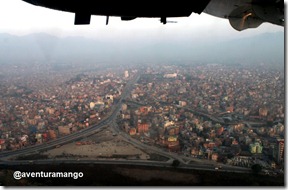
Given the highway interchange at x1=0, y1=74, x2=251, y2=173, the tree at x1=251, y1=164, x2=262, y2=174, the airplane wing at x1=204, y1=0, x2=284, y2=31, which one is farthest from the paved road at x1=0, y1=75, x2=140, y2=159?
the airplane wing at x1=204, y1=0, x2=284, y2=31

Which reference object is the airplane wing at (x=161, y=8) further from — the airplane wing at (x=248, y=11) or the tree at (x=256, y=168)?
the tree at (x=256, y=168)

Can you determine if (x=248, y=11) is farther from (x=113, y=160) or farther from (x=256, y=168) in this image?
(x=113, y=160)

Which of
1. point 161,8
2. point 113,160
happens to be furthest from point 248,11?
point 113,160

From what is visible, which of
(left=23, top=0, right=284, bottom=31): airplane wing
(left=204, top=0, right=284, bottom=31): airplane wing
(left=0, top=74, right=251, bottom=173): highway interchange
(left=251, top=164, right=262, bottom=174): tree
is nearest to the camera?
(left=23, top=0, right=284, bottom=31): airplane wing

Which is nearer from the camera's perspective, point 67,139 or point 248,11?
point 248,11

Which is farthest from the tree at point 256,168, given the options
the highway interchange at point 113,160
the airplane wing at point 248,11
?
the airplane wing at point 248,11

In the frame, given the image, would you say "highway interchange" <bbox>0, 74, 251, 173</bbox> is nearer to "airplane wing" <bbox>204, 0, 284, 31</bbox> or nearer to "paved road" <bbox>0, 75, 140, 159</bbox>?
"paved road" <bbox>0, 75, 140, 159</bbox>

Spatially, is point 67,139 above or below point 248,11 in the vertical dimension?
below

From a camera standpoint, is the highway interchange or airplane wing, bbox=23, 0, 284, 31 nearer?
airplane wing, bbox=23, 0, 284, 31

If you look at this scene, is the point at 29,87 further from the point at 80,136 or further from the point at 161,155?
the point at 161,155
